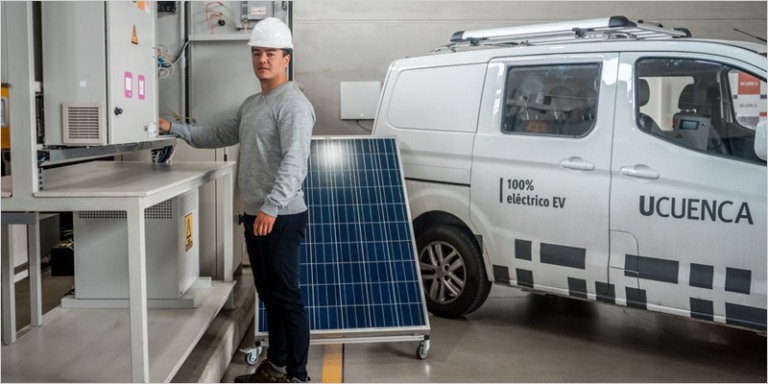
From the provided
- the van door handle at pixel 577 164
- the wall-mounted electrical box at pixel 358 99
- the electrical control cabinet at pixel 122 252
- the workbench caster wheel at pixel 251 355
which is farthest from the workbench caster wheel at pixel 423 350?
the wall-mounted electrical box at pixel 358 99

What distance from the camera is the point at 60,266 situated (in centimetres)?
723

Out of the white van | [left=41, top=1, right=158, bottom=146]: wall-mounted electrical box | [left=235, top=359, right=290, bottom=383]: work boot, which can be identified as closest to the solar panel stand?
[left=235, top=359, right=290, bottom=383]: work boot

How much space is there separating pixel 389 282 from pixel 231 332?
1.09 metres

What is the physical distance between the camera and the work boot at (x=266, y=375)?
4.45 m

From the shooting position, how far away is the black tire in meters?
5.83

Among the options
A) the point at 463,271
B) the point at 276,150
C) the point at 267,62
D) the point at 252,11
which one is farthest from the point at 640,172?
the point at 252,11

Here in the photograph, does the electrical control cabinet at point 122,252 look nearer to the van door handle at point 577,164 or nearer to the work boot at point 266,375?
the work boot at point 266,375

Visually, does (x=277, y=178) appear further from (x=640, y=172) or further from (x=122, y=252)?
(x=640, y=172)

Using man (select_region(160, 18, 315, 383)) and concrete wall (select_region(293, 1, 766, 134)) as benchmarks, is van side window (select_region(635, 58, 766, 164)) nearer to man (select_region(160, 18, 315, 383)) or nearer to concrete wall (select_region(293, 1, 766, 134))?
man (select_region(160, 18, 315, 383))

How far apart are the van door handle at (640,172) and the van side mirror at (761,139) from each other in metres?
0.63

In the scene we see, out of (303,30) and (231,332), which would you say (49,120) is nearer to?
(231,332)

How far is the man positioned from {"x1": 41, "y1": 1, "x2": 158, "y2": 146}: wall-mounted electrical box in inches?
27.4

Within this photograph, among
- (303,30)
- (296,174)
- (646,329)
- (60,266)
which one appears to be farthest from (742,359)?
(303,30)

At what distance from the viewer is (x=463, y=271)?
5949mm
